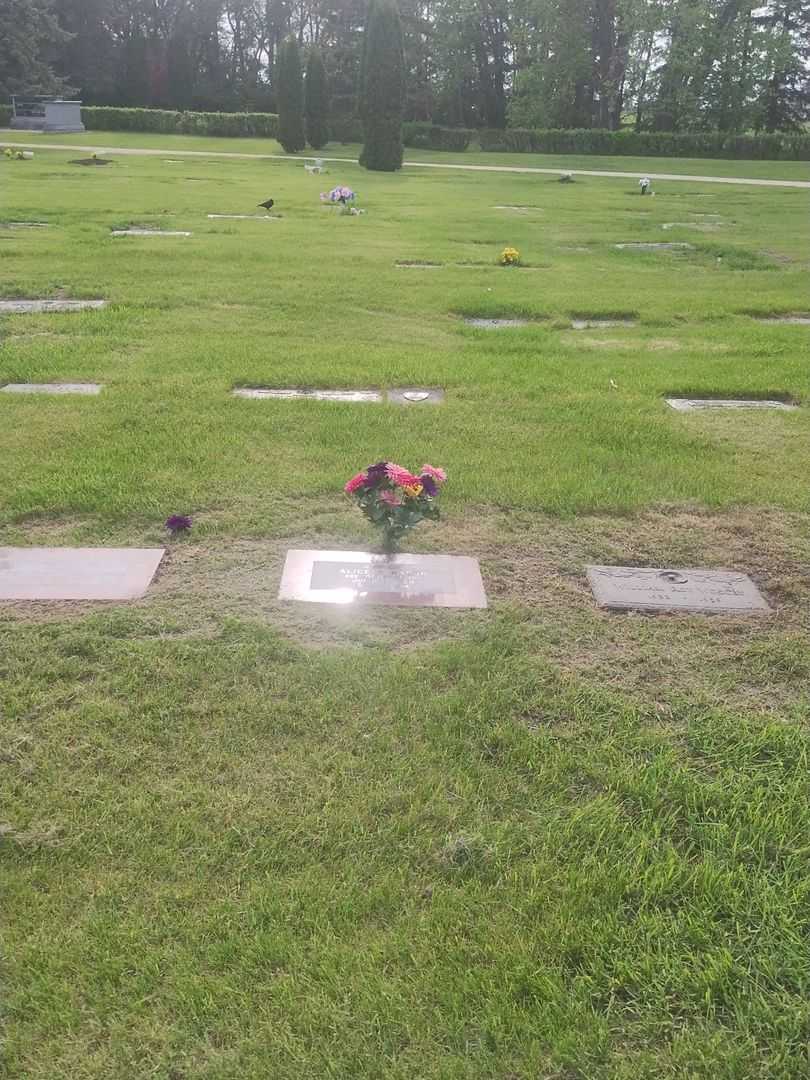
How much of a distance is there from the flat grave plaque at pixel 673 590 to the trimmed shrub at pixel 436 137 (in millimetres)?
37669

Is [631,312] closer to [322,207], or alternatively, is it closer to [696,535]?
[696,535]

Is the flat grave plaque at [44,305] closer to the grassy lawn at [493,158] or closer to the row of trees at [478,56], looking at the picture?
the grassy lawn at [493,158]

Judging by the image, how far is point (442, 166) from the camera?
89.2 ft

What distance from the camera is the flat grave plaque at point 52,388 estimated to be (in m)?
5.09

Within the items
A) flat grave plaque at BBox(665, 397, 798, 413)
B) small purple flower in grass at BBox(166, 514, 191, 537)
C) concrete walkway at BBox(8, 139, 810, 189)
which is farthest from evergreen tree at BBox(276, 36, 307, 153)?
small purple flower in grass at BBox(166, 514, 191, 537)

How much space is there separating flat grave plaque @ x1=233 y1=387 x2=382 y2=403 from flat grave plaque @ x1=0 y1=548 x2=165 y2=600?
2.03m

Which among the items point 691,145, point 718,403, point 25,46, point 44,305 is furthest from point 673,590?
point 25,46

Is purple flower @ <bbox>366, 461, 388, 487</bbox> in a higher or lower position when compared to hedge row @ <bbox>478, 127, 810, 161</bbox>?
lower

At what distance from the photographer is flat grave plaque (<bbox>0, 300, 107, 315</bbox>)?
7.01 m

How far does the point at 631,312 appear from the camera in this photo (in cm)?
771

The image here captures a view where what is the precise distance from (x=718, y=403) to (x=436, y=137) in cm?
3639

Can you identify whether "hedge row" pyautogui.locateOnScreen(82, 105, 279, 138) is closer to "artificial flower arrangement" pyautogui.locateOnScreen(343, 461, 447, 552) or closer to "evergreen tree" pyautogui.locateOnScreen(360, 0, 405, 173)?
A: "evergreen tree" pyautogui.locateOnScreen(360, 0, 405, 173)

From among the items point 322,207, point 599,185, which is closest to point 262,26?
point 599,185

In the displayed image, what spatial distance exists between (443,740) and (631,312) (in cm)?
628
